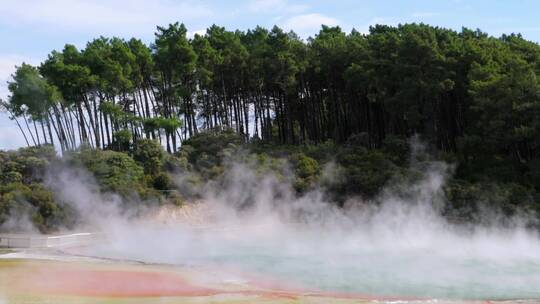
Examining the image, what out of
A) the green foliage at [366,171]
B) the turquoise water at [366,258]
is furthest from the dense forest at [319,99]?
the turquoise water at [366,258]

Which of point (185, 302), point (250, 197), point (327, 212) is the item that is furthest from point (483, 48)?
point (185, 302)

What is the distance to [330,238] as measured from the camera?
2455 centimetres

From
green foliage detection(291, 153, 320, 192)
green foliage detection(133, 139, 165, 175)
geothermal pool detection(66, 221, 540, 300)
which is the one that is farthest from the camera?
green foliage detection(133, 139, 165, 175)

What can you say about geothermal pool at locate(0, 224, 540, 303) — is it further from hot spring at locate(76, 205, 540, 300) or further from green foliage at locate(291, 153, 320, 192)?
green foliage at locate(291, 153, 320, 192)

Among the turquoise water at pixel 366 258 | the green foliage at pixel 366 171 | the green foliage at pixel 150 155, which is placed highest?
Answer: the green foliage at pixel 150 155

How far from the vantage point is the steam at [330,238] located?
54.1ft

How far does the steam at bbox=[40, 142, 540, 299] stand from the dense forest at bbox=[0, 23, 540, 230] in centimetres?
126

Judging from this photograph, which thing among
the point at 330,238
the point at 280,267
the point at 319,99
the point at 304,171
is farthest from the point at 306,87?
the point at 280,267

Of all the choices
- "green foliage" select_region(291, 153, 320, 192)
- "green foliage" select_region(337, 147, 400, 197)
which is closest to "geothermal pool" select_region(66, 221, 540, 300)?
"green foliage" select_region(291, 153, 320, 192)

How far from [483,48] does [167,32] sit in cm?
1882

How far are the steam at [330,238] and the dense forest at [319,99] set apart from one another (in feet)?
4.12

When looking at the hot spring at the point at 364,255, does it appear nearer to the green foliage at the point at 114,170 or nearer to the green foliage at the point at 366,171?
the green foliage at the point at 114,170

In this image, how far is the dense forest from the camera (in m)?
27.8

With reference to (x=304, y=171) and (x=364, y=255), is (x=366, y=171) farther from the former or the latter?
(x=364, y=255)
